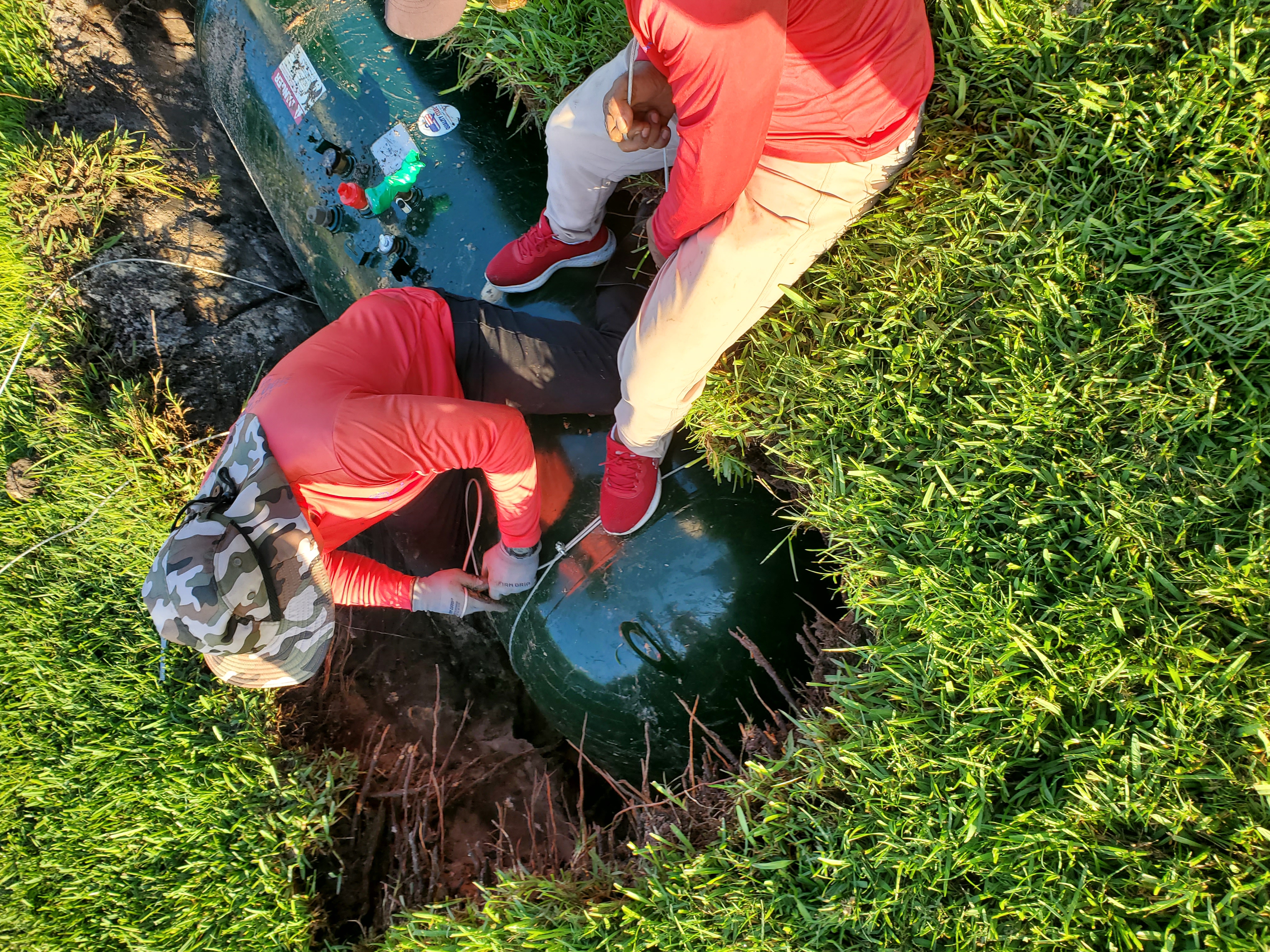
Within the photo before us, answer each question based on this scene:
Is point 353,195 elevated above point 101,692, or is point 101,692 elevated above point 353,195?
point 353,195

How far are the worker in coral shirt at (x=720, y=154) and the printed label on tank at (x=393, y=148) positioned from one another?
76cm

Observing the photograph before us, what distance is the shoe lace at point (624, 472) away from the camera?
2234mm

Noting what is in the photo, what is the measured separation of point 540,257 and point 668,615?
1337mm

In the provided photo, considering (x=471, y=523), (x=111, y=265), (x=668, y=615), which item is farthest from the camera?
(x=111, y=265)

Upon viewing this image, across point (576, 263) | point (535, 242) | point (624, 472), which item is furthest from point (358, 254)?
point (624, 472)

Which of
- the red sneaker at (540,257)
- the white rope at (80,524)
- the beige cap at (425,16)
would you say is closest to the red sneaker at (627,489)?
the red sneaker at (540,257)

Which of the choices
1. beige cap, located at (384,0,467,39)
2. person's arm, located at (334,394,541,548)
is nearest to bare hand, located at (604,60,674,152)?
beige cap, located at (384,0,467,39)

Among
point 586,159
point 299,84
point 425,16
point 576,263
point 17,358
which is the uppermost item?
point 425,16

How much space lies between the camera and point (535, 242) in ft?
8.20

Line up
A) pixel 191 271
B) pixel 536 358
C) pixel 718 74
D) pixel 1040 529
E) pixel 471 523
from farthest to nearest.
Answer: pixel 191 271, pixel 471 523, pixel 536 358, pixel 1040 529, pixel 718 74

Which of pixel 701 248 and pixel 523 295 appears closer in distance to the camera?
pixel 701 248

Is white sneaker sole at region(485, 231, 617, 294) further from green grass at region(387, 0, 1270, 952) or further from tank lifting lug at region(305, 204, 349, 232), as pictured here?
green grass at region(387, 0, 1270, 952)

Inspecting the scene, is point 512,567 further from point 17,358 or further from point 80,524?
point 17,358

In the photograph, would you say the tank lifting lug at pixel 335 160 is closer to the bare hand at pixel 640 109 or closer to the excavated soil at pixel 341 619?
the excavated soil at pixel 341 619
